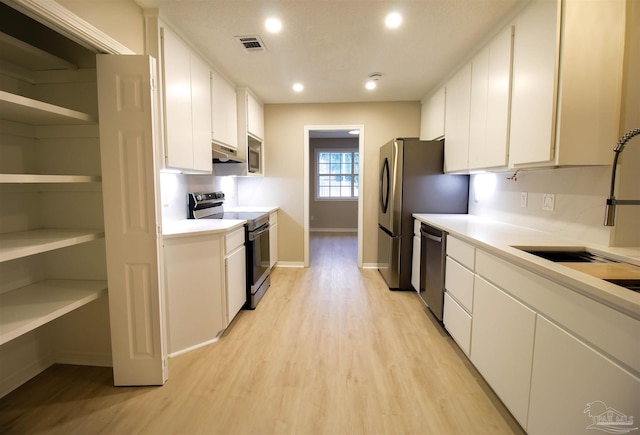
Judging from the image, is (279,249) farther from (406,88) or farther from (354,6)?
(354,6)

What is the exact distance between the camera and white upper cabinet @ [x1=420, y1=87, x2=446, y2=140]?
132 inches

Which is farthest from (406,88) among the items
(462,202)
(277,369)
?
(277,369)

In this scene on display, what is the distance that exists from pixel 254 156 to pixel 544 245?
10.9 ft

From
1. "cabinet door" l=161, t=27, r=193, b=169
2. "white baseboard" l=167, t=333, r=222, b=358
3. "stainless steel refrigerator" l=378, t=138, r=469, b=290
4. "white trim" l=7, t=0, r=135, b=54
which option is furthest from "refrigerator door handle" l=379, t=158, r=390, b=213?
"white trim" l=7, t=0, r=135, b=54

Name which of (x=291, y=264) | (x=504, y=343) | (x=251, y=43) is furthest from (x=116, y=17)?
(x=291, y=264)

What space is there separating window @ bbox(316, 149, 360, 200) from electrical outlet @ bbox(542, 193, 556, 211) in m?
5.54

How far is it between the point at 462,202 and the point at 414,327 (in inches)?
61.0

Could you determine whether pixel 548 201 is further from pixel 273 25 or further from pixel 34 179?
pixel 34 179

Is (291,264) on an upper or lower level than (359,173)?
lower

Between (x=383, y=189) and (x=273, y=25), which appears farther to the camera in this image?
(x=383, y=189)

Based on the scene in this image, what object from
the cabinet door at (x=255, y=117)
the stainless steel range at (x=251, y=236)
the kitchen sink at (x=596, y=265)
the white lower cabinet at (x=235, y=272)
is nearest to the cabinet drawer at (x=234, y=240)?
the white lower cabinet at (x=235, y=272)

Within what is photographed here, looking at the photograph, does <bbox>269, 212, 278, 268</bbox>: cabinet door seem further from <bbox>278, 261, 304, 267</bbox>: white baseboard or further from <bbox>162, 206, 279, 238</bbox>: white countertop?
<bbox>162, 206, 279, 238</bbox>: white countertop

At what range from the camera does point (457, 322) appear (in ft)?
7.12

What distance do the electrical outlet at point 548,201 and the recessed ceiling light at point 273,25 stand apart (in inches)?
91.2
